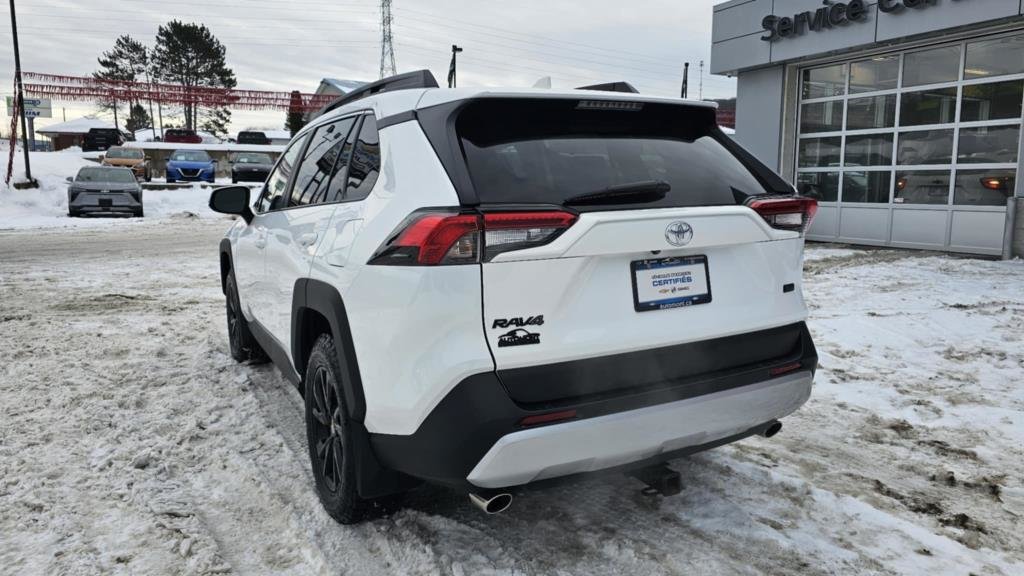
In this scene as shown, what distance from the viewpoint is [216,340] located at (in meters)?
6.38

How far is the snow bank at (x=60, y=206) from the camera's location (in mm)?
19312

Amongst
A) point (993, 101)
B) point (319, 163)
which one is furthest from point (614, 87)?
point (993, 101)

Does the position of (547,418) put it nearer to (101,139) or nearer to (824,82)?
(824,82)

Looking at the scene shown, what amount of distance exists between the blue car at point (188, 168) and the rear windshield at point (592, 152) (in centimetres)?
3048

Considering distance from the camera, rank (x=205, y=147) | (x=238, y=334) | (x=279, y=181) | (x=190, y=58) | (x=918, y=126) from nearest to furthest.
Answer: (x=279, y=181), (x=238, y=334), (x=918, y=126), (x=205, y=147), (x=190, y=58)

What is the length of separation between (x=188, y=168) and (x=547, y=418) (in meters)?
31.1

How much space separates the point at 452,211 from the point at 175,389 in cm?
345

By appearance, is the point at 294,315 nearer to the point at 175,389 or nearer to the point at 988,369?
the point at 175,389

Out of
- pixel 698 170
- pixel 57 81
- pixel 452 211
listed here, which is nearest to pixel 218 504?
pixel 452 211

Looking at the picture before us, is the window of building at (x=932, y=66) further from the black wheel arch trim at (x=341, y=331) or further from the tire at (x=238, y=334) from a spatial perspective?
the black wheel arch trim at (x=341, y=331)

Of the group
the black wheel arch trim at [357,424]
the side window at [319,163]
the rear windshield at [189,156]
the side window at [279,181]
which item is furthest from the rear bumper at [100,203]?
the black wheel arch trim at [357,424]

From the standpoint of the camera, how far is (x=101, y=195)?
65.2 feet

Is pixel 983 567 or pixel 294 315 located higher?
pixel 294 315

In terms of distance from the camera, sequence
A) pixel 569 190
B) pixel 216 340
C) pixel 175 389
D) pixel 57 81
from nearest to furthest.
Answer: pixel 569 190 < pixel 175 389 < pixel 216 340 < pixel 57 81
